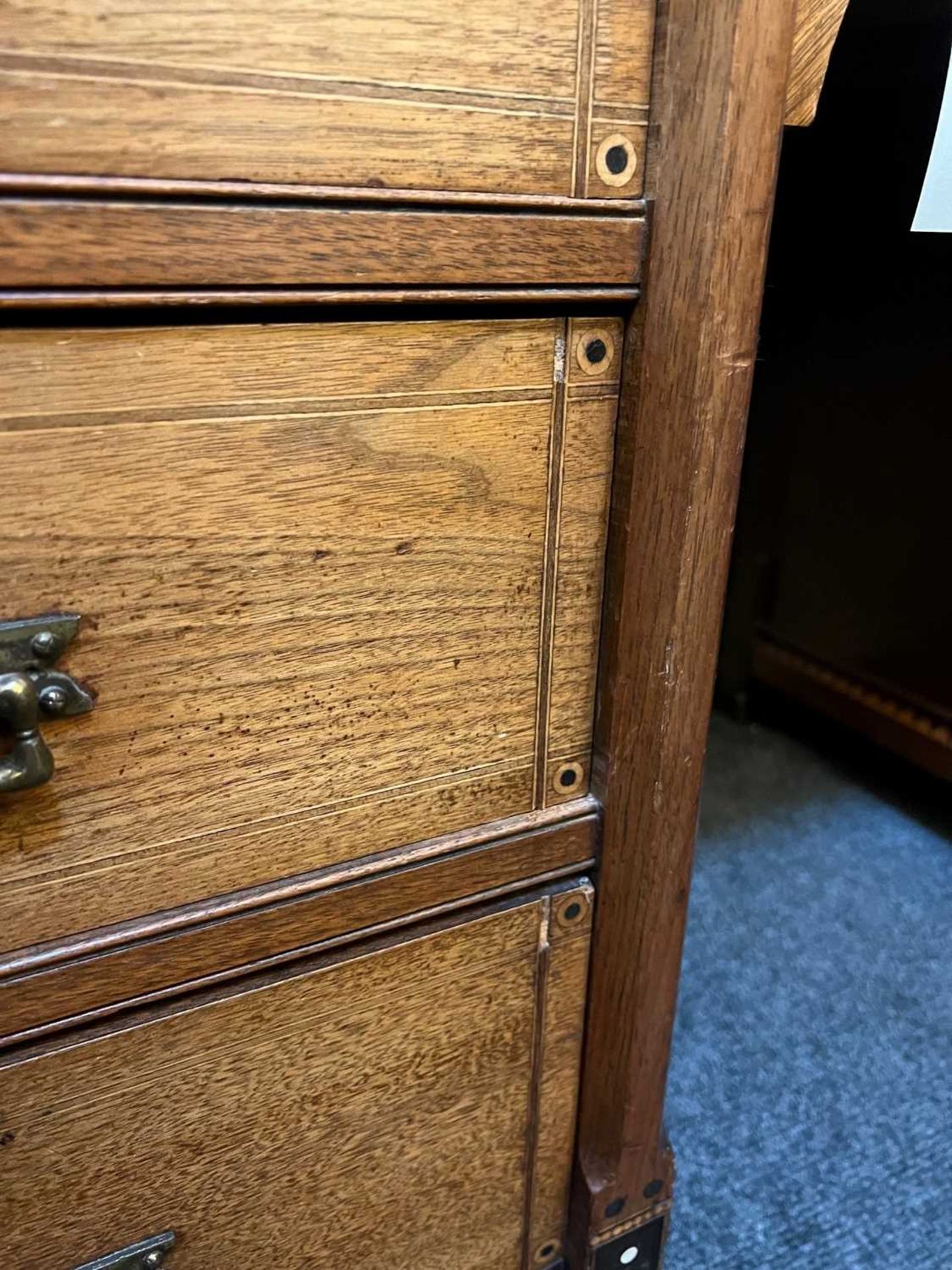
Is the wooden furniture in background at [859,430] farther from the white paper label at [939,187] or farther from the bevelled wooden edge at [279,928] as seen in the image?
the bevelled wooden edge at [279,928]

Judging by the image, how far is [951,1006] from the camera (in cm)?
101

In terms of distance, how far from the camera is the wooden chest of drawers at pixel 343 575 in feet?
1.20

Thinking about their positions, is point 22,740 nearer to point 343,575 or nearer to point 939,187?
point 343,575

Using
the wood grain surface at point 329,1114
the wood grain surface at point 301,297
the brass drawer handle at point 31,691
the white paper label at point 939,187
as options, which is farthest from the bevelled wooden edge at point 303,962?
the white paper label at point 939,187

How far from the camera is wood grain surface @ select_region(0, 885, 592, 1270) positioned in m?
0.46

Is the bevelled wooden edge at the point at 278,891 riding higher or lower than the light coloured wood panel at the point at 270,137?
lower

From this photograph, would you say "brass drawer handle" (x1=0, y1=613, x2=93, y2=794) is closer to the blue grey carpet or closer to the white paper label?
the white paper label

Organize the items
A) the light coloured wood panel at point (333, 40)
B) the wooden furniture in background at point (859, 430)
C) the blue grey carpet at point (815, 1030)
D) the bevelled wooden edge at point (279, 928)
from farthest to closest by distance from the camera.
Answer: the wooden furniture in background at point (859, 430) < the blue grey carpet at point (815, 1030) < the bevelled wooden edge at point (279, 928) < the light coloured wood panel at point (333, 40)

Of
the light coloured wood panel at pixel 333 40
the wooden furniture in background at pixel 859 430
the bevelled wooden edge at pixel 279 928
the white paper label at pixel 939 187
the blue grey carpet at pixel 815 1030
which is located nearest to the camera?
the light coloured wood panel at pixel 333 40

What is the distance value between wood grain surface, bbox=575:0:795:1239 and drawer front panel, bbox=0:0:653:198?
0.11 ft

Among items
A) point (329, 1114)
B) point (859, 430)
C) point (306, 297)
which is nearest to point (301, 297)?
point (306, 297)

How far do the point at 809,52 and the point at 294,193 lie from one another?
0.23m

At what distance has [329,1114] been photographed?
1.75 ft

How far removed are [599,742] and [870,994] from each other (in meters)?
0.66
